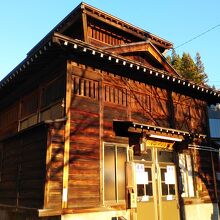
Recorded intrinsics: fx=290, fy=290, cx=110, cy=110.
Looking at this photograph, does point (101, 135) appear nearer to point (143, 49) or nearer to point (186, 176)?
point (143, 49)

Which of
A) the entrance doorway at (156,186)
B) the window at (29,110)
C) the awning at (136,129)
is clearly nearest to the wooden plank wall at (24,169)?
the window at (29,110)

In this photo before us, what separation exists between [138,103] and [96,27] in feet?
13.1

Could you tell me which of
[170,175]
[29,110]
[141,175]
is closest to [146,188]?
[141,175]

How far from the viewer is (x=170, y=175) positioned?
12297 mm

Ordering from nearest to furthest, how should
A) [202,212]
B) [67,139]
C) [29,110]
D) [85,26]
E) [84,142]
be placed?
[67,139] → [84,142] → [85,26] → [29,110] → [202,212]

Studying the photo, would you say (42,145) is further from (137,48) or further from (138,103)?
(137,48)

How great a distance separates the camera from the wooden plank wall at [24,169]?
30.0 ft

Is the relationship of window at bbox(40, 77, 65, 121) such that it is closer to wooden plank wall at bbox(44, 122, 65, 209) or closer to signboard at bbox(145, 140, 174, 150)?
wooden plank wall at bbox(44, 122, 65, 209)

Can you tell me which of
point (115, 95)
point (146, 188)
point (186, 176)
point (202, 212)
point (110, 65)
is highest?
point (110, 65)

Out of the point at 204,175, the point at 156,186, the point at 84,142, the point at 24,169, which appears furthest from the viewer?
the point at 204,175

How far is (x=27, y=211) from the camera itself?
9.18 metres

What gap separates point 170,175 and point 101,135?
392 centimetres

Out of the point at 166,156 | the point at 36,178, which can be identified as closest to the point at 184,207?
the point at 166,156

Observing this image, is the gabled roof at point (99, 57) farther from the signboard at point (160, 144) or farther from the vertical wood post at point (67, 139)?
the signboard at point (160, 144)
